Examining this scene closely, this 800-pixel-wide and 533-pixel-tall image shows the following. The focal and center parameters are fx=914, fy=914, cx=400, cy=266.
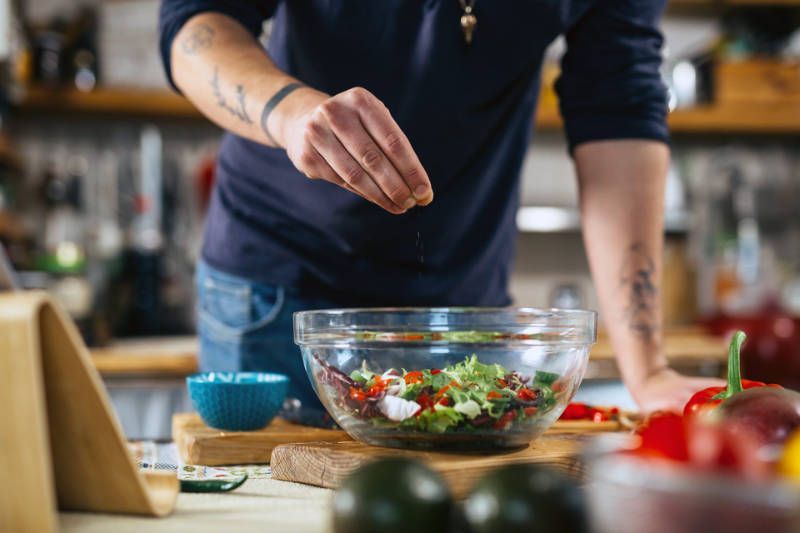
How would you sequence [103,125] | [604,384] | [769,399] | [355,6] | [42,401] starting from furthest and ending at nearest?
[103,125] → [604,384] → [355,6] → [769,399] → [42,401]

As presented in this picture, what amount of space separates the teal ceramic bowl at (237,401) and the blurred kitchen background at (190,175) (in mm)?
1873

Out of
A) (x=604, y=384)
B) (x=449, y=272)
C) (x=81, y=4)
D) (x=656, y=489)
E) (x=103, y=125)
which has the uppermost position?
(x=81, y=4)

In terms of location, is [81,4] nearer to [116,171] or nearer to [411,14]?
[116,171]

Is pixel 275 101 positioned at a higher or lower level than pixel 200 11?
lower

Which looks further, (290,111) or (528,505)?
(290,111)

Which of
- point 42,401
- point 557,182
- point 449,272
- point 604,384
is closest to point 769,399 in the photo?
point 42,401

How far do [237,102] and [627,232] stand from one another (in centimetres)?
66

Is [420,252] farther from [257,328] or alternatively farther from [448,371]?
[448,371]

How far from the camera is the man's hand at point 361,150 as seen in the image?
0.95 m

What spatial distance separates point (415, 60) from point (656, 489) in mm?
987

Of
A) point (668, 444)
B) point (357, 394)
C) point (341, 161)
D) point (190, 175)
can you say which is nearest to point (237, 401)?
point (357, 394)

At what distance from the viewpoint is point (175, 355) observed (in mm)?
2604

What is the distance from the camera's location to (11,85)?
293 cm

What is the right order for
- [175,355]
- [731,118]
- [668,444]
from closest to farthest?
1. [668,444]
2. [175,355]
3. [731,118]
